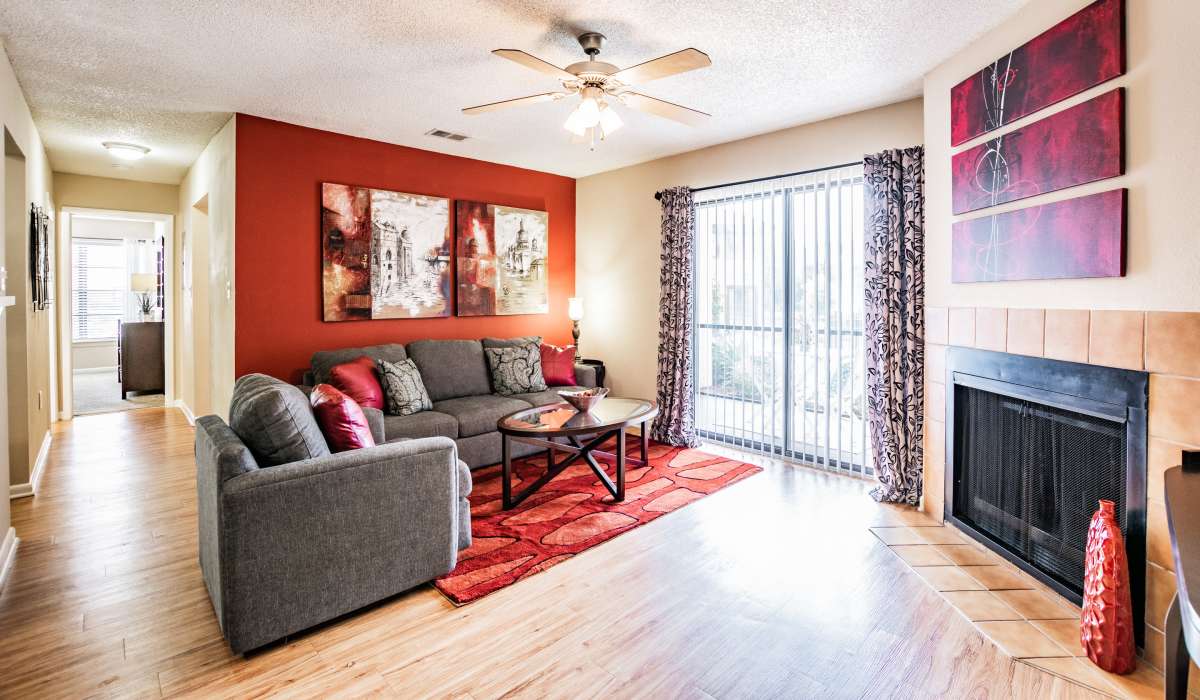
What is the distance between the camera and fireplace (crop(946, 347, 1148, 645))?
7.16 feet

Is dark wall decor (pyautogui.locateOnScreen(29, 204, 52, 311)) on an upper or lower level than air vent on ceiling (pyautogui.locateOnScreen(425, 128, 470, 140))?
lower

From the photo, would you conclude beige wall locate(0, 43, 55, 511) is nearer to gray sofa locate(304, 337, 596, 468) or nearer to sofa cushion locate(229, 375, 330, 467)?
gray sofa locate(304, 337, 596, 468)

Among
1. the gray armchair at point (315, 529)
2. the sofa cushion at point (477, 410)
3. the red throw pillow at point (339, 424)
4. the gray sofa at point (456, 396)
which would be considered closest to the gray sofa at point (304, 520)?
the gray armchair at point (315, 529)

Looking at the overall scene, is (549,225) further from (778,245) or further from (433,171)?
(778,245)

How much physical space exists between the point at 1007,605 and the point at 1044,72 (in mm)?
2286

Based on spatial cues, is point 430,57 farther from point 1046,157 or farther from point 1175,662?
point 1175,662

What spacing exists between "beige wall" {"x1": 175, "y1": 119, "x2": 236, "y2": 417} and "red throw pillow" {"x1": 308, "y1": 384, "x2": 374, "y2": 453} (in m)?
2.11

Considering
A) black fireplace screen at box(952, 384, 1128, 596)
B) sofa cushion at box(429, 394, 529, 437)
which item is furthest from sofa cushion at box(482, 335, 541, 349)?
black fireplace screen at box(952, 384, 1128, 596)

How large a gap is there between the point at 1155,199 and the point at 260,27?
383cm

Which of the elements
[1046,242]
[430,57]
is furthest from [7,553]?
[1046,242]

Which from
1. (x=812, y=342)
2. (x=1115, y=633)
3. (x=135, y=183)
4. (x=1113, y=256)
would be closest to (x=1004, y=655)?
(x=1115, y=633)

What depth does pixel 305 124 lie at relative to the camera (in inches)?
171

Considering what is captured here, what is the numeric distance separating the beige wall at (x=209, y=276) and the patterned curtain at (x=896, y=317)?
14.6 ft

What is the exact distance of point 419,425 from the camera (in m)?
4.04
